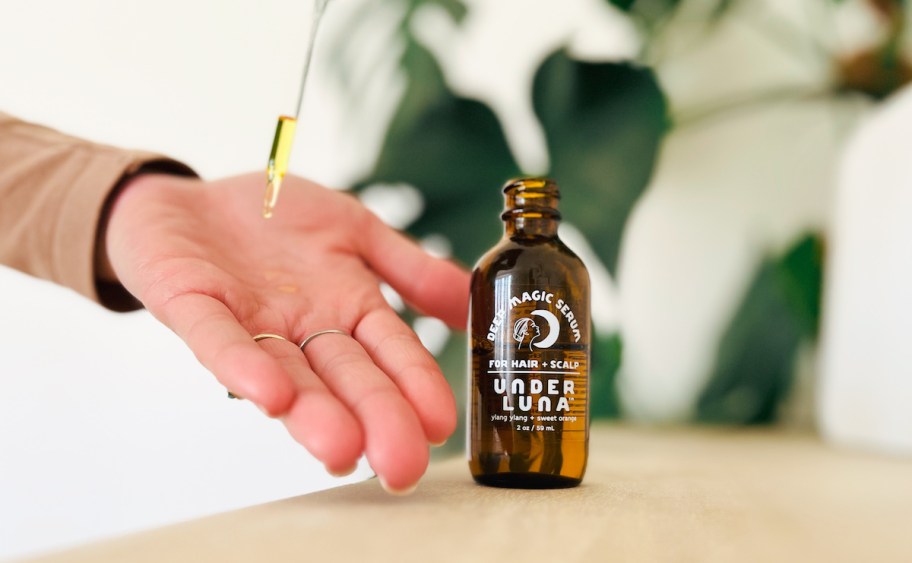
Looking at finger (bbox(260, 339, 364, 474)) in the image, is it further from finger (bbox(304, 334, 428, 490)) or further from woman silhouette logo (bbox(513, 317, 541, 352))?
woman silhouette logo (bbox(513, 317, 541, 352))

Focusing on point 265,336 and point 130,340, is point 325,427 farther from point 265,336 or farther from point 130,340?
point 130,340

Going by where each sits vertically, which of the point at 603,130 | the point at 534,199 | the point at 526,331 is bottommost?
the point at 526,331

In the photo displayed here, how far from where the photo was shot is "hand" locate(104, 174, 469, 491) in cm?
52

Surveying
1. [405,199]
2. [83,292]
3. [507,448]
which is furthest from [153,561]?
[405,199]

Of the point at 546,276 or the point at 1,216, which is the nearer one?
the point at 546,276

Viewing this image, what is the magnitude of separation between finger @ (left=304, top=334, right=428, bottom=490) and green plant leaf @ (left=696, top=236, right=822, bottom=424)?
835mm

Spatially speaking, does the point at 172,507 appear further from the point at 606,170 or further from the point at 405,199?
the point at 606,170

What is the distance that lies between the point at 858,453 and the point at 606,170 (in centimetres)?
50

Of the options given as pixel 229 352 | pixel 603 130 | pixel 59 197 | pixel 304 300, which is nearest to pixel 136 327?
pixel 59 197

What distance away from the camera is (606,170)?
1167mm

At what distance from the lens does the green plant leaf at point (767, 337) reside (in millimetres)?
1273

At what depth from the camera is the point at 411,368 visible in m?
0.62

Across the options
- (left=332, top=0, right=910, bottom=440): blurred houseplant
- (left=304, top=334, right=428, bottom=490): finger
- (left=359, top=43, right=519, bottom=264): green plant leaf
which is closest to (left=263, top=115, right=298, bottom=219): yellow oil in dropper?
(left=304, top=334, right=428, bottom=490): finger

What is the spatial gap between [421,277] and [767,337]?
0.72 metres
